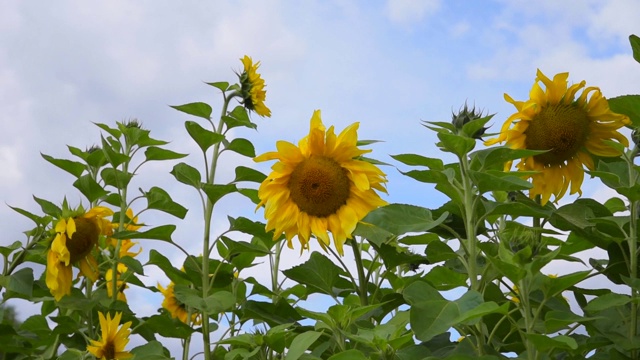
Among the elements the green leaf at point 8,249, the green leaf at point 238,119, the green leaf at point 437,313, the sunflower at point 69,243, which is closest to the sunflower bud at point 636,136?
the green leaf at point 437,313

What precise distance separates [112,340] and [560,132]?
149 centimetres

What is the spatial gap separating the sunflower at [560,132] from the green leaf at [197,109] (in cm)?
100

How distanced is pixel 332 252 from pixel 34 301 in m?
1.28

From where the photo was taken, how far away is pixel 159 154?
2.89 m

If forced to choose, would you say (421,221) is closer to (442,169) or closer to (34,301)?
(442,169)

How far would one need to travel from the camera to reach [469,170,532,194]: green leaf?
1.60m

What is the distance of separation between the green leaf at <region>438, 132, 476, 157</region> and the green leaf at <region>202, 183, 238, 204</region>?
2.97 ft

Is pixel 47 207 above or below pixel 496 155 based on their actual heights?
above

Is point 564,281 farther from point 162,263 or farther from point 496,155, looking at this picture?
point 162,263

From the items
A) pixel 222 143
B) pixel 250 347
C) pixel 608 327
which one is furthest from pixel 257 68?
pixel 608 327

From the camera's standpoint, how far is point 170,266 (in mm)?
2611

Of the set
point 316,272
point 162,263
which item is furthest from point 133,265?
point 316,272

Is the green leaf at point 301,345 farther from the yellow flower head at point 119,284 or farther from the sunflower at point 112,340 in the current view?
the yellow flower head at point 119,284

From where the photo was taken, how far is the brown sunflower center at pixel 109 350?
2.47m
